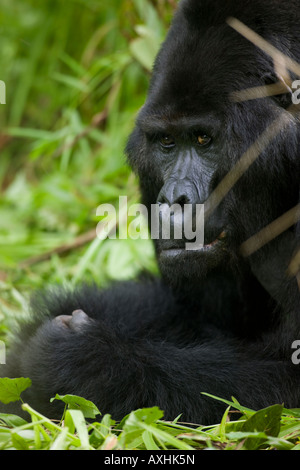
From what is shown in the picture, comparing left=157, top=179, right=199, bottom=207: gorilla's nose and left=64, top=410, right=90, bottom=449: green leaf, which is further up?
left=157, top=179, right=199, bottom=207: gorilla's nose

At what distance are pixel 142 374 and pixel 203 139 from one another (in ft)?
3.05

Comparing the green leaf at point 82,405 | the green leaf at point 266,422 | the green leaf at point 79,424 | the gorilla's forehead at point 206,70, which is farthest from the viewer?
the gorilla's forehead at point 206,70

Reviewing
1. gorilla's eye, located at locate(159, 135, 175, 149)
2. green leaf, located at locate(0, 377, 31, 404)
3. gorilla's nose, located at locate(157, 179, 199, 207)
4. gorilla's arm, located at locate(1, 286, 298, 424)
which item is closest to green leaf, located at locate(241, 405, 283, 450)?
gorilla's arm, located at locate(1, 286, 298, 424)

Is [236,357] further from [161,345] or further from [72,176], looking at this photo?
[72,176]

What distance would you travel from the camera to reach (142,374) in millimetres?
2438

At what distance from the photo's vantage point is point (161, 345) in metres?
2.59

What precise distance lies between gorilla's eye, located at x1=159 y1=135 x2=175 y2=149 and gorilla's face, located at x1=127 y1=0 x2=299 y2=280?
0.04m

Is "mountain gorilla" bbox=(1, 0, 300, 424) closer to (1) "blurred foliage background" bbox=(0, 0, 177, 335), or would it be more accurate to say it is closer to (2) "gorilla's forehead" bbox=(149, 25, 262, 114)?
(2) "gorilla's forehead" bbox=(149, 25, 262, 114)

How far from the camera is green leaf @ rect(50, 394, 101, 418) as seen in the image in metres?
2.12

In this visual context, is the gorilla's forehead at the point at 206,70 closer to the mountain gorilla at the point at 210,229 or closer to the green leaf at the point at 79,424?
the mountain gorilla at the point at 210,229

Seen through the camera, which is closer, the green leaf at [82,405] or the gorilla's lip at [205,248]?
the green leaf at [82,405]

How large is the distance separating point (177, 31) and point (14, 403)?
5.36ft

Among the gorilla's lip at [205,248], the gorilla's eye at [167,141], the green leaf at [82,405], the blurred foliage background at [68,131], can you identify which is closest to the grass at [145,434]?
the green leaf at [82,405]

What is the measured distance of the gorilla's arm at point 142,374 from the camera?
7.83 feet
